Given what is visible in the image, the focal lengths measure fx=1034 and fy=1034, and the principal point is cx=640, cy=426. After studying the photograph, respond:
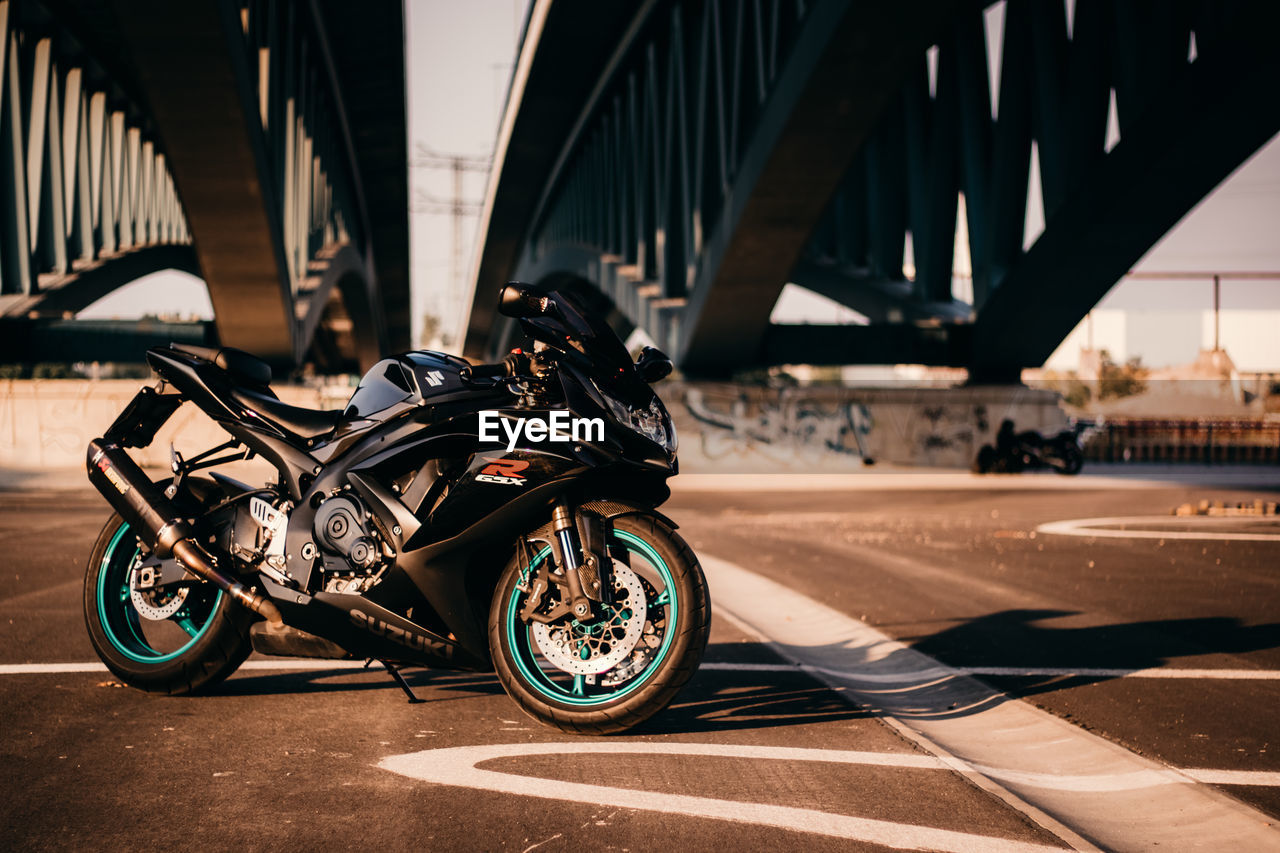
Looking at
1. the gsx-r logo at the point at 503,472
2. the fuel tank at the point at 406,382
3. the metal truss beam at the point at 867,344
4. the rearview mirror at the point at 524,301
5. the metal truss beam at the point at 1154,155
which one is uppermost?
the metal truss beam at the point at 1154,155

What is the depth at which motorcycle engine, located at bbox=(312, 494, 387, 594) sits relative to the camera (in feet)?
12.2

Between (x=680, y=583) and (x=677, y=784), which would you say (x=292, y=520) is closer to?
(x=680, y=583)

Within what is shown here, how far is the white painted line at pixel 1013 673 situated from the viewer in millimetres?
4719

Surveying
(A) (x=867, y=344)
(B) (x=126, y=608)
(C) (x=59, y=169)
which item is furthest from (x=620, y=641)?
(C) (x=59, y=169)

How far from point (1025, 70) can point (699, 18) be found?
7300mm

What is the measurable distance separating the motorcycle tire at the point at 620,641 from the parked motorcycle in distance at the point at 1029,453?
21.2 meters

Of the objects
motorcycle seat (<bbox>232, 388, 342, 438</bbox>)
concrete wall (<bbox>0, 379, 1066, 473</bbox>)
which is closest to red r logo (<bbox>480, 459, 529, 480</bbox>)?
motorcycle seat (<bbox>232, 388, 342, 438</bbox>)

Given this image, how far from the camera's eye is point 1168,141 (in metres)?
15.4

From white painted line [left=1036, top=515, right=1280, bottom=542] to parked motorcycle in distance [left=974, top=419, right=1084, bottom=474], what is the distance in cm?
1028

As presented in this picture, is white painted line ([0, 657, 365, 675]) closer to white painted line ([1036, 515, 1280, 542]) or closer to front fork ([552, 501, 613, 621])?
front fork ([552, 501, 613, 621])

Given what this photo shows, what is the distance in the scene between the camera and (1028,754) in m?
3.58

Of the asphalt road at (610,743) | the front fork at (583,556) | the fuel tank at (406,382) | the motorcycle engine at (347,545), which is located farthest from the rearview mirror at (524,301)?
the asphalt road at (610,743)

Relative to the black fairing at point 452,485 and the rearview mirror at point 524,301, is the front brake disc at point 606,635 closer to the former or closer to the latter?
the black fairing at point 452,485

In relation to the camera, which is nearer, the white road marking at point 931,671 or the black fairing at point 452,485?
the black fairing at point 452,485
